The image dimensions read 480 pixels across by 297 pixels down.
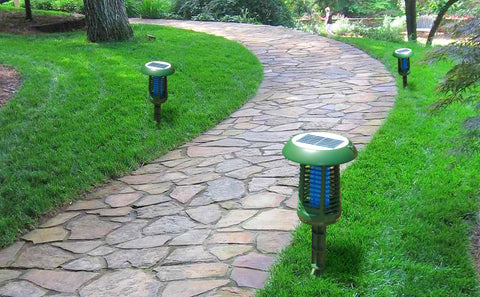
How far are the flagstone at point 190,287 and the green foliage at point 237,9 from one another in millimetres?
15007

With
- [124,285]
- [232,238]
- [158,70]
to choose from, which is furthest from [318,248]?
[158,70]

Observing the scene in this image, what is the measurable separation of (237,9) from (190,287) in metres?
15.7

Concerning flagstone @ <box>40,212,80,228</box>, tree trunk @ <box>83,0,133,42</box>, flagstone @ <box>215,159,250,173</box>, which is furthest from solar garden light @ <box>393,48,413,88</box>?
tree trunk @ <box>83,0,133,42</box>

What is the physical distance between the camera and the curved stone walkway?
3.33 m

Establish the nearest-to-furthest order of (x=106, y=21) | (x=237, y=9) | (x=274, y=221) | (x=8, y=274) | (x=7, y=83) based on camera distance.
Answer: (x=8, y=274) → (x=274, y=221) → (x=7, y=83) → (x=106, y=21) → (x=237, y=9)

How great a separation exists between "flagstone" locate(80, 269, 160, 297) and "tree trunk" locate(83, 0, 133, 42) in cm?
789

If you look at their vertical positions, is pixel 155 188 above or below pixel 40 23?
below

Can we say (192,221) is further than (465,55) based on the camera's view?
Yes

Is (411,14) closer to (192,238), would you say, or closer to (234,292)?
(192,238)

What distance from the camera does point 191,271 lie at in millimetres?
3385

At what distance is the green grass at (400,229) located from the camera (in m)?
3.09

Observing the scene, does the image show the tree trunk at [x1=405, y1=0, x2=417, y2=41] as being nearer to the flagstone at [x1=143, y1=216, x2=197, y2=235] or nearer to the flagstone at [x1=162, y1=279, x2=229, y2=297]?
the flagstone at [x1=143, y1=216, x2=197, y2=235]

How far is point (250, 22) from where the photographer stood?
1659 centimetres

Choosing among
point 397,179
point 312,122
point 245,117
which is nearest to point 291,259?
point 397,179
